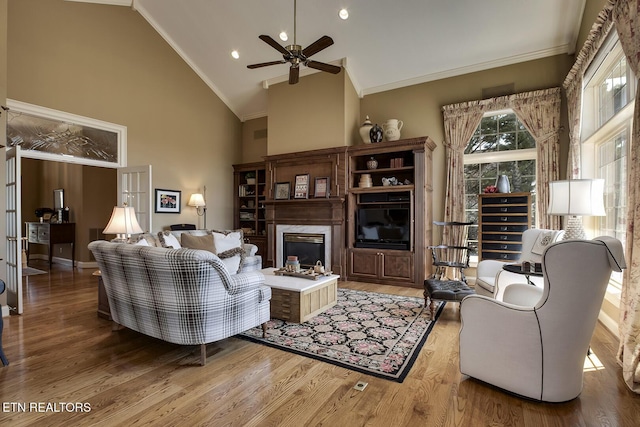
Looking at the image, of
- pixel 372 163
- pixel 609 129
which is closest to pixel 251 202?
pixel 372 163

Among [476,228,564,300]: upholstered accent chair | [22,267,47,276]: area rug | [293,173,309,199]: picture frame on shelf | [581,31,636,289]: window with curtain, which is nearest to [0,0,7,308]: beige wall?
[22,267,47,276]: area rug

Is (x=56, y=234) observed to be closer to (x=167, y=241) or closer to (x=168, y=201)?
(x=168, y=201)

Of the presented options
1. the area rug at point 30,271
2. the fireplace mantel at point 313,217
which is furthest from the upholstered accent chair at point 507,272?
the area rug at point 30,271

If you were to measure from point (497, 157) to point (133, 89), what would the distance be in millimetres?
6389

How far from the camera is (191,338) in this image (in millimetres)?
2377

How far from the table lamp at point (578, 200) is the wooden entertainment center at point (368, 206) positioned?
7.26 ft

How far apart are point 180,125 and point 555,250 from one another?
21.5 ft

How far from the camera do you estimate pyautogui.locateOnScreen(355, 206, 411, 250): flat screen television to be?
5.24 metres

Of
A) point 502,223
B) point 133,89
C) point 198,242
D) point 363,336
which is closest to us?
point 363,336

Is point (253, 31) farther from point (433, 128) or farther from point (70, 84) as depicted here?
point (433, 128)

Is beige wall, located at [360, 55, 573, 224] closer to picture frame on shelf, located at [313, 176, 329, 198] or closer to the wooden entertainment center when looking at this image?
the wooden entertainment center

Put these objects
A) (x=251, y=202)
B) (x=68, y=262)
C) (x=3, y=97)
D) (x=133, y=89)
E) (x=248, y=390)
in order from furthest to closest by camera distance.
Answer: (x=251, y=202) → (x=68, y=262) → (x=133, y=89) → (x=3, y=97) → (x=248, y=390)

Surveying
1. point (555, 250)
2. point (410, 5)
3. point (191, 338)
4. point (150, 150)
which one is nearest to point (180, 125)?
point (150, 150)

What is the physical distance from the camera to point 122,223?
12.0 feet
